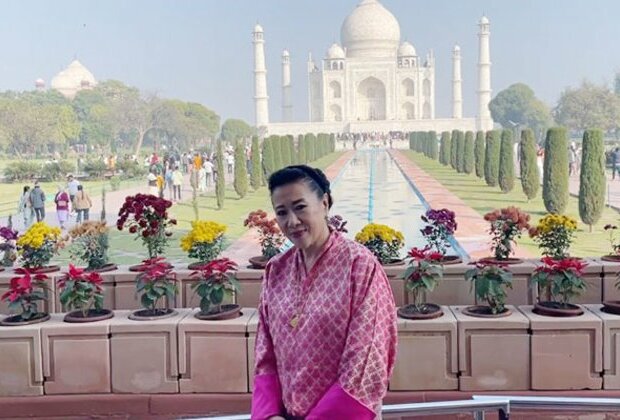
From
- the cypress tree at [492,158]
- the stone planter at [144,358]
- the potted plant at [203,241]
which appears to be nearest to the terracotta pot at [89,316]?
the stone planter at [144,358]

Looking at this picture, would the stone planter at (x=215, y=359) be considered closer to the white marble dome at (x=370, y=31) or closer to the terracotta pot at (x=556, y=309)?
the terracotta pot at (x=556, y=309)

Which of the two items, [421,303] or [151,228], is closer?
[421,303]

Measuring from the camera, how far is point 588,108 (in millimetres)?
Result: 28250

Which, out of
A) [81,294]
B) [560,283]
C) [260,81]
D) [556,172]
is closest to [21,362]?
[81,294]

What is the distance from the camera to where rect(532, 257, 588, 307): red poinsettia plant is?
8.90ft

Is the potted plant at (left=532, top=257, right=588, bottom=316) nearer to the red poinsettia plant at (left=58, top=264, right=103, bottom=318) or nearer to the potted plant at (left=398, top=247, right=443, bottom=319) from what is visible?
the potted plant at (left=398, top=247, right=443, bottom=319)

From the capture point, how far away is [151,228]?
3.33 meters

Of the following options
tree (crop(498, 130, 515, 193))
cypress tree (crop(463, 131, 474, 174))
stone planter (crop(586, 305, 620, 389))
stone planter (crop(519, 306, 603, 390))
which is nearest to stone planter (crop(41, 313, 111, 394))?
stone planter (crop(519, 306, 603, 390))

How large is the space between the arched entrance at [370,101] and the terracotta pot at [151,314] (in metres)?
41.2

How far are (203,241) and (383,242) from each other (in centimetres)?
83

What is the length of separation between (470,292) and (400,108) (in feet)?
135

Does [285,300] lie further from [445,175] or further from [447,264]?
[445,175]

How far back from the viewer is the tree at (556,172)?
921 cm

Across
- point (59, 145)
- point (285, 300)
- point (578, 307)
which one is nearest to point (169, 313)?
point (578, 307)
